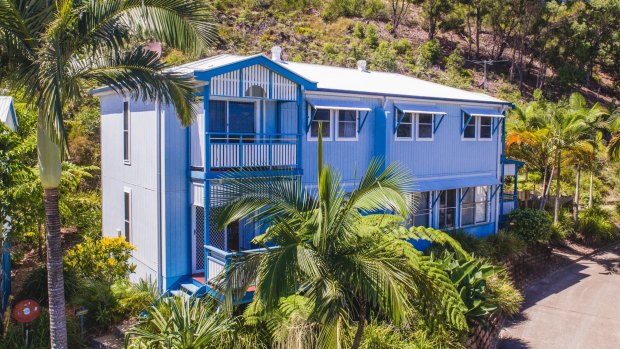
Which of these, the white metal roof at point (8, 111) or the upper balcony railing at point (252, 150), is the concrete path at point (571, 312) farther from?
the white metal roof at point (8, 111)

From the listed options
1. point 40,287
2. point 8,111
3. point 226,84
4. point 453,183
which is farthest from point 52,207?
Result: point 453,183

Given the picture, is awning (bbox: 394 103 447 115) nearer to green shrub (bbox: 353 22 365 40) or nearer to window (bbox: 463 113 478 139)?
window (bbox: 463 113 478 139)

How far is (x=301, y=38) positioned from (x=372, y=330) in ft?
132

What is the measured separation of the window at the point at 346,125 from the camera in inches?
632

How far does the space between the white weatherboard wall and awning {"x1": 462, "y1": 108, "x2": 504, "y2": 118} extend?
1063 cm

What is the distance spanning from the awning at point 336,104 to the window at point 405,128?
60.5 inches

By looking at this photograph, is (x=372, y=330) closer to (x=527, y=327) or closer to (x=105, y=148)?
(x=527, y=327)

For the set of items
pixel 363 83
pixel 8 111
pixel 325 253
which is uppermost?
→ pixel 363 83

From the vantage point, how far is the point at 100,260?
12898 mm

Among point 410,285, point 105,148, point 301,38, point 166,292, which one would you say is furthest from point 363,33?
point 410,285

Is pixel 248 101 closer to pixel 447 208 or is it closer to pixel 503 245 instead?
pixel 447 208

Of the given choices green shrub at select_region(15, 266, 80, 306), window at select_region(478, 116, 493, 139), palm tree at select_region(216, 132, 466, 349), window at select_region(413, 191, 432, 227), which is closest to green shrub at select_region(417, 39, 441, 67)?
window at select_region(478, 116, 493, 139)

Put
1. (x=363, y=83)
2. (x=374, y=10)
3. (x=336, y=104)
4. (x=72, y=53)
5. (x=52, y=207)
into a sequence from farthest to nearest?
(x=374, y=10) → (x=363, y=83) → (x=336, y=104) → (x=52, y=207) → (x=72, y=53)

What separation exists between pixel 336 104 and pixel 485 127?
24.8 feet
